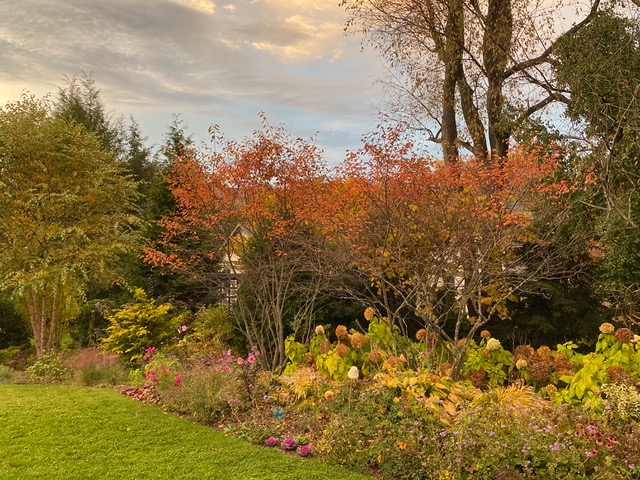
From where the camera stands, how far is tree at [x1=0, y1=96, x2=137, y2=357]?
9844 mm

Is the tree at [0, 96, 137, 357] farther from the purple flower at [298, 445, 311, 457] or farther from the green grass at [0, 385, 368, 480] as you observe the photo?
the purple flower at [298, 445, 311, 457]

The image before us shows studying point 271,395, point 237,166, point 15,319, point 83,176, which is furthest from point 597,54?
point 15,319

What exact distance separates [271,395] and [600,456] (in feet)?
10.7

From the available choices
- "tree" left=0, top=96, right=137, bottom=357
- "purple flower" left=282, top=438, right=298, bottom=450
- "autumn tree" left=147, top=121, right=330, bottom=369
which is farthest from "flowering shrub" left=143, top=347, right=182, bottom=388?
"tree" left=0, top=96, right=137, bottom=357

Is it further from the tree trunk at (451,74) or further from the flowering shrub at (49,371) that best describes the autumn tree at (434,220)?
the flowering shrub at (49,371)

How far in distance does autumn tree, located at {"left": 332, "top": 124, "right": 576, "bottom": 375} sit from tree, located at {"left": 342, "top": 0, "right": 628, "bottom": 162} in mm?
2231

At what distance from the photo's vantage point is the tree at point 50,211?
9844 millimetres

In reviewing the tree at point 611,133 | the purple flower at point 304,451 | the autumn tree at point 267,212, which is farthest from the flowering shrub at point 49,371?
the tree at point 611,133

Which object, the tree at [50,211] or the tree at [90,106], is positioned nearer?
the tree at [50,211]

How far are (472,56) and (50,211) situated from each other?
374 inches

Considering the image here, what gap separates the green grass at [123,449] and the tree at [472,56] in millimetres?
7088

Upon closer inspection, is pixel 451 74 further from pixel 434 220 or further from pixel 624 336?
pixel 624 336

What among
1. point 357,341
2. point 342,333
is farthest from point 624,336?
point 342,333

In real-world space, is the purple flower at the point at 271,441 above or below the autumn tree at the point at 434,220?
below
